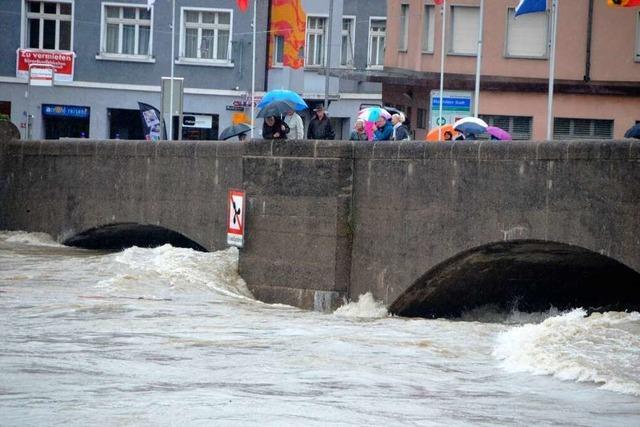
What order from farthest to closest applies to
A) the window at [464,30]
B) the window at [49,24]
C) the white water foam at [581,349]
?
the window at [49,24]
the window at [464,30]
the white water foam at [581,349]

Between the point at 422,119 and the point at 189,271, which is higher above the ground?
the point at 422,119

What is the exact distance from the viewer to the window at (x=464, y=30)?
140 ft

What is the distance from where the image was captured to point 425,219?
20.6 metres

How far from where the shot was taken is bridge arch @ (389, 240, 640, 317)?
20344mm

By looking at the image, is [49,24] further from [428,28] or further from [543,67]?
[543,67]

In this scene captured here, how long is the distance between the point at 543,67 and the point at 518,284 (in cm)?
2109

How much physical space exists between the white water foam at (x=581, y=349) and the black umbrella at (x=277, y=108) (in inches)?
215

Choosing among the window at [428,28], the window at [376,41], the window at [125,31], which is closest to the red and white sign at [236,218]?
the window at [428,28]

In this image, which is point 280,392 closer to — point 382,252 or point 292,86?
point 382,252

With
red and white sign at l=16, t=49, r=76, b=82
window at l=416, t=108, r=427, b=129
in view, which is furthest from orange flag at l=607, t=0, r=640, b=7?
red and white sign at l=16, t=49, r=76, b=82

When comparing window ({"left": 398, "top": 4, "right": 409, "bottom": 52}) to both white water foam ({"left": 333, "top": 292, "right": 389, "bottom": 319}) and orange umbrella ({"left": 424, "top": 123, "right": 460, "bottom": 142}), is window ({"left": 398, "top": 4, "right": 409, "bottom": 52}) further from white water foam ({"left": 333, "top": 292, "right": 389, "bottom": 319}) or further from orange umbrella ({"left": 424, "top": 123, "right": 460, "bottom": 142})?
white water foam ({"left": 333, "top": 292, "right": 389, "bottom": 319})

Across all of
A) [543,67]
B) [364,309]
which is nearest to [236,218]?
[364,309]

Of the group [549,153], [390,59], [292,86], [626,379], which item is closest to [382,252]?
[549,153]

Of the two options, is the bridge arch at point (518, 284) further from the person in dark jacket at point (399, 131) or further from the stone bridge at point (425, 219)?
the person in dark jacket at point (399, 131)
